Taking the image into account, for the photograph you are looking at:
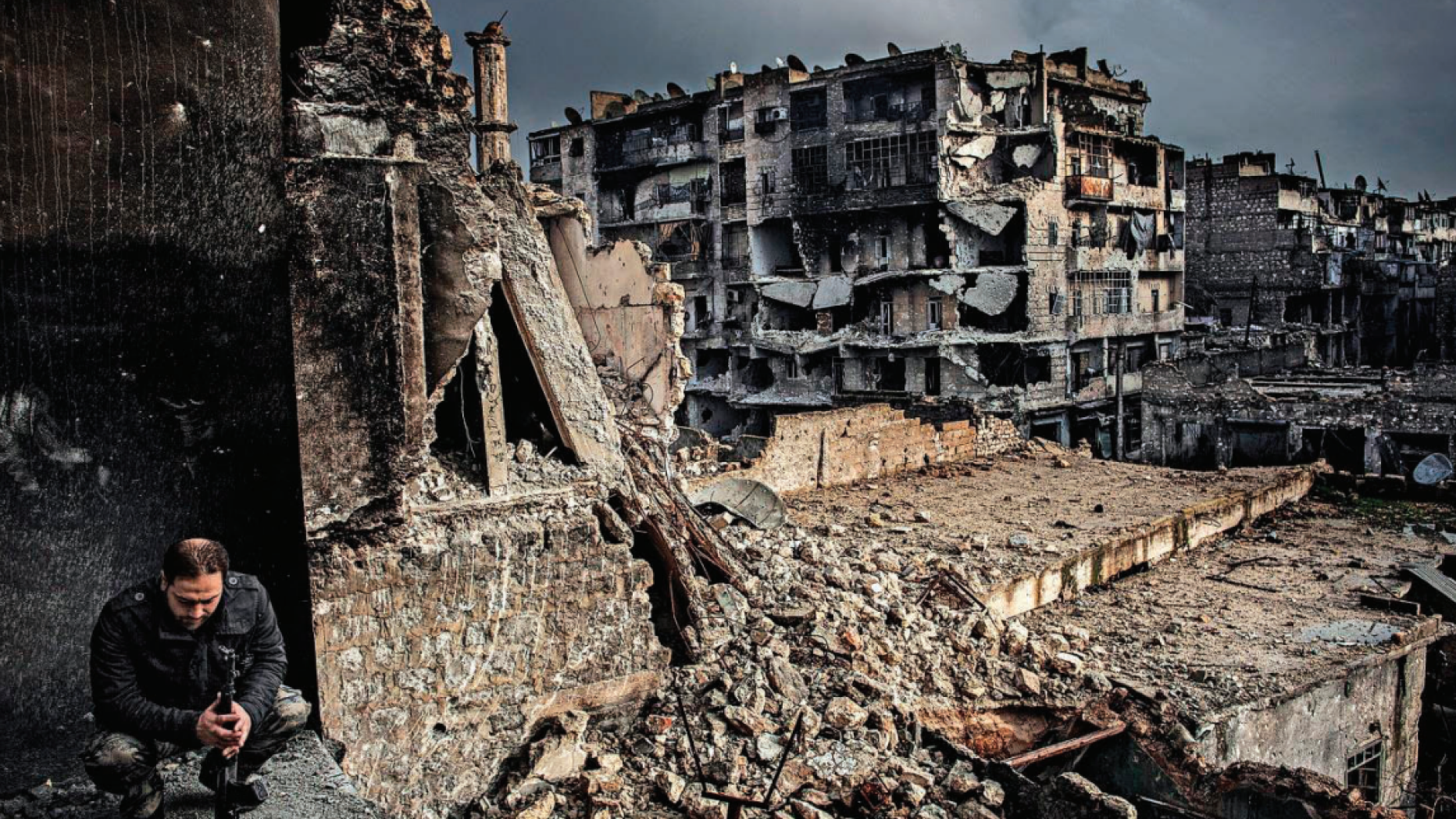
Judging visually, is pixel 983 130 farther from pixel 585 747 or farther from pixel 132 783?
pixel 132 783

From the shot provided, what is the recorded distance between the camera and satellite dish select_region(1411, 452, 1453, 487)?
2170 cm

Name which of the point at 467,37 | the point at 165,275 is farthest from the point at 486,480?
the point at 467,37

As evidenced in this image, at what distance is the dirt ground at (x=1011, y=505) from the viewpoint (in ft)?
44.1

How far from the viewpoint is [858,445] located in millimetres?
18000

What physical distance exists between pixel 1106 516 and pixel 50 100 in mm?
14473

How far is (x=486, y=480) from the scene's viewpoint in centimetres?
591

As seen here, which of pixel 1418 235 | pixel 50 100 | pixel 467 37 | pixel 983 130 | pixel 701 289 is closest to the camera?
pixel 50 100

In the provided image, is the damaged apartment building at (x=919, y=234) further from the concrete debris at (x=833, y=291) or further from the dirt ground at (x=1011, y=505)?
the dirt ground at (x=1011, y=505)

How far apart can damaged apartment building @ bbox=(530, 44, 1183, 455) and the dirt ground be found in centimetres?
998

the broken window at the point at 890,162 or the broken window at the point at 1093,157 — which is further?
the broken window at the point at 1093,157

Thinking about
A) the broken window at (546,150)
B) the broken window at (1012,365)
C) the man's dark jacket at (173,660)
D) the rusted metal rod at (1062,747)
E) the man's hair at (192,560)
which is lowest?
the rusted metal rod at (1062,747)

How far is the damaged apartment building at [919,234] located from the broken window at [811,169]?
6cm

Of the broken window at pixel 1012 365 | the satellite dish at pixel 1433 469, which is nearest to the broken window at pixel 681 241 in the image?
the broken window at pixel 1012 365

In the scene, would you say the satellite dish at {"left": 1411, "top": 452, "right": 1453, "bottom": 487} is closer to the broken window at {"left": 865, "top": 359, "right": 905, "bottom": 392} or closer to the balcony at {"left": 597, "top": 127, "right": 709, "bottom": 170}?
the broken window at {"left": 865, "top": 359, "right": 905, "bottom": 392}
